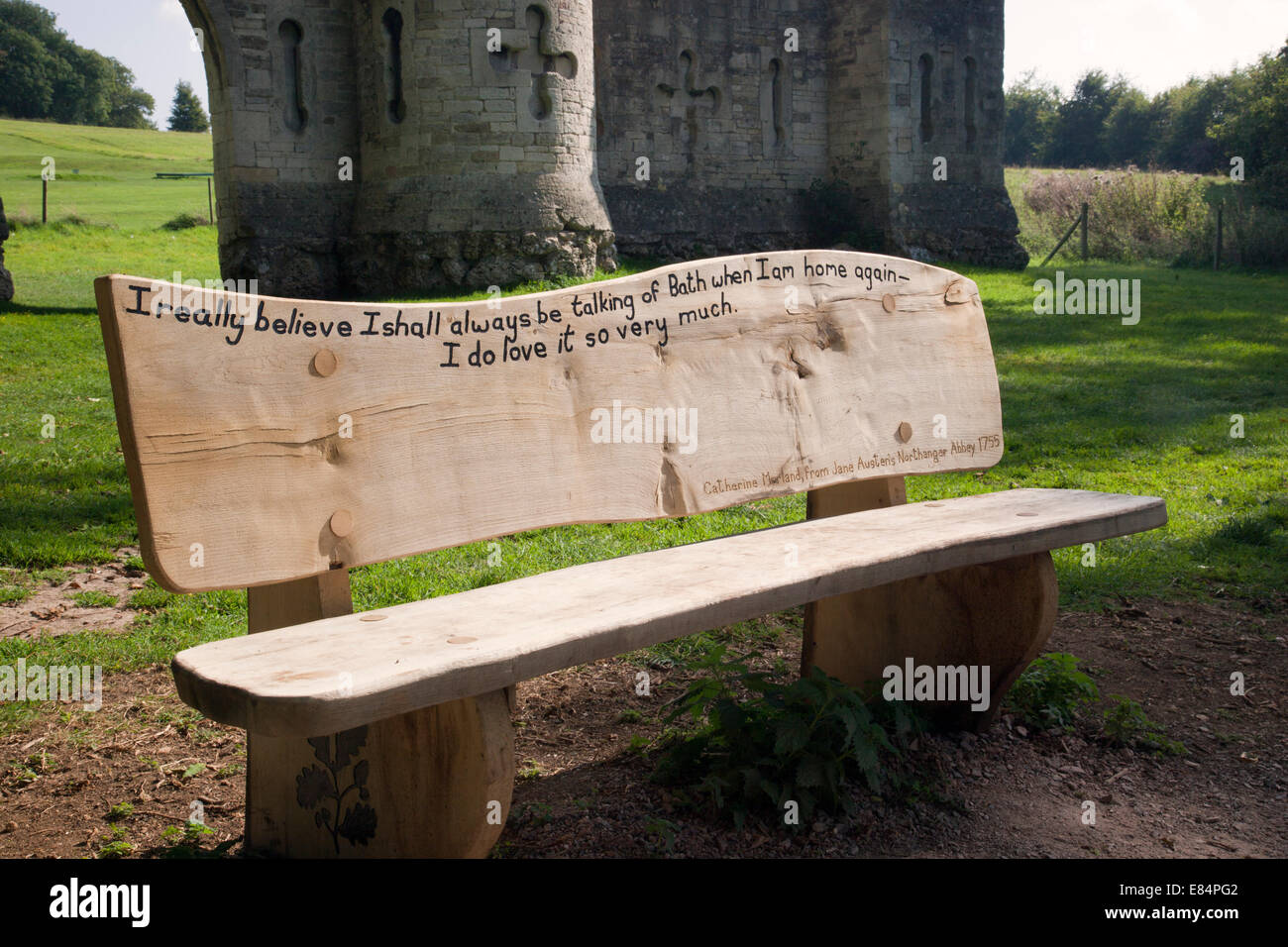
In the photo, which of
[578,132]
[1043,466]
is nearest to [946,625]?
[1043,466]

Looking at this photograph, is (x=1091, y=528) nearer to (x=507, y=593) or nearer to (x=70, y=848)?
(x=507, y=593)

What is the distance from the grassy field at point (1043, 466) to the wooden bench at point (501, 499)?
1474 millimetres

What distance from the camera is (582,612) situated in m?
2.10

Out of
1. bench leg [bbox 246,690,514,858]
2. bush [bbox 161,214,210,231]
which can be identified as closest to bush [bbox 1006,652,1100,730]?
bench leg [bbox 246,690,514,858]

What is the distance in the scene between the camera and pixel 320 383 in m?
2.15

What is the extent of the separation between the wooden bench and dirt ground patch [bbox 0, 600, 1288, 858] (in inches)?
14.5

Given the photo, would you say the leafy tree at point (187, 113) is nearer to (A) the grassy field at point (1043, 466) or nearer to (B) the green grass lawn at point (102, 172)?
(B) the green grass lawn at point (102, 172)

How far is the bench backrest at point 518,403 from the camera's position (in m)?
1.97

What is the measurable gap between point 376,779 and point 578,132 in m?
12.7

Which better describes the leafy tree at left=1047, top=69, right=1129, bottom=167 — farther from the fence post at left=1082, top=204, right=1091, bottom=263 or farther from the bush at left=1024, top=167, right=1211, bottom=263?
the fence post at left=1082, top=204, right=1091, bottom=263

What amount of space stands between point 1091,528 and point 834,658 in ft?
2.84

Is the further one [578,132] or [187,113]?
[187,113]

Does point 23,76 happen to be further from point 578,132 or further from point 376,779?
point 376,779

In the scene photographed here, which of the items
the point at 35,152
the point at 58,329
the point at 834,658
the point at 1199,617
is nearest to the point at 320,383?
the point at 834,658
